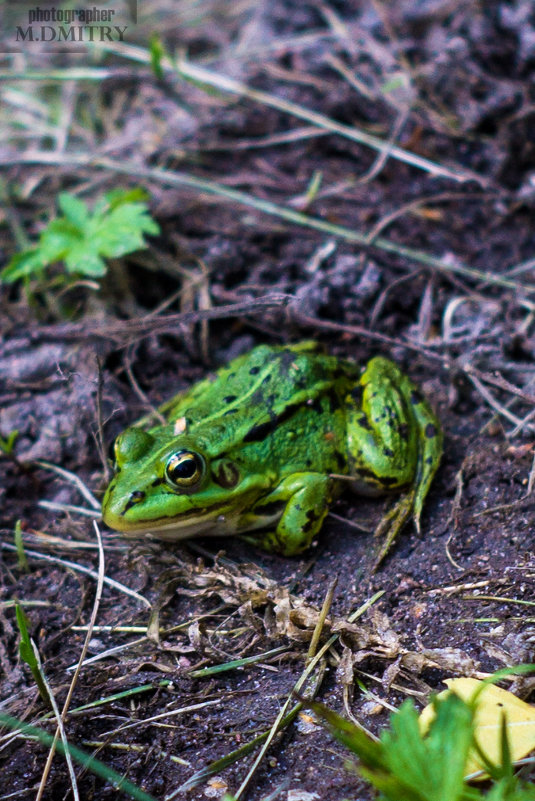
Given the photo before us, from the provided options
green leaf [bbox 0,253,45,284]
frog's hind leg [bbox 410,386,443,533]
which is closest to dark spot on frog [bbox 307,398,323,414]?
frog's hind leg [bbox 410,386,443,533]

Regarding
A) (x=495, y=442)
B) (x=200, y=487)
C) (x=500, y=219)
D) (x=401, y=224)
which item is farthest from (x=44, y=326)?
(x=500, y=219)

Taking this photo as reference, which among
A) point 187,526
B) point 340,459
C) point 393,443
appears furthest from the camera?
point 340,459

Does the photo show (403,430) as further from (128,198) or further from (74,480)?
(128,198)

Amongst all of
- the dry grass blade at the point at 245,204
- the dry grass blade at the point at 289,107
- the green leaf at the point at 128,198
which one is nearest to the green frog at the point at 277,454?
→ the dry grass blade at the point at 245,204

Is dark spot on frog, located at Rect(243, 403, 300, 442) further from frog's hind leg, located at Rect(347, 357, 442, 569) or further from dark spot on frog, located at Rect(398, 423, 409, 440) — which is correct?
dark spot on frog, located at Rect(398, 423, 409, 440)

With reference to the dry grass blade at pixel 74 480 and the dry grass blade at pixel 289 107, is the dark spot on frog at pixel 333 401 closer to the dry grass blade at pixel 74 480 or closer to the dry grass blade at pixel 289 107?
the dry grass blade at pixel 74 480

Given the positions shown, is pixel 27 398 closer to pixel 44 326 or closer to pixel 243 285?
pixel 44 326

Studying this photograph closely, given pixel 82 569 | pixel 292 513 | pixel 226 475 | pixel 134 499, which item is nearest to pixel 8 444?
pixel 82 569

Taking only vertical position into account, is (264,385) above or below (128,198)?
below
